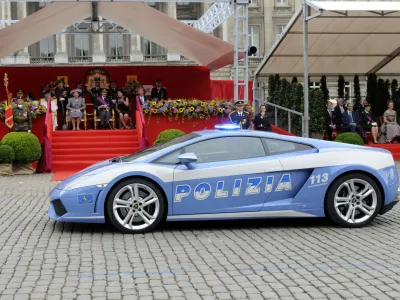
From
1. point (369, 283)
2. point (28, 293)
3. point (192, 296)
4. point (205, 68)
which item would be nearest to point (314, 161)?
point (369, 283)

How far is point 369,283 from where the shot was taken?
6.34m

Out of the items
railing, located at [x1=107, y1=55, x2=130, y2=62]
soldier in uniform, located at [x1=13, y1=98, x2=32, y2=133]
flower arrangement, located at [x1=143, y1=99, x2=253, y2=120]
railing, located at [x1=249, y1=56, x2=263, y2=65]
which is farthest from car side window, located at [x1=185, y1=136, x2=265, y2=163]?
railing, located at [x1=107, y1=55, x2=130, y2=62]

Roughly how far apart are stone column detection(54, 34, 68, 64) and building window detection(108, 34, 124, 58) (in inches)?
178

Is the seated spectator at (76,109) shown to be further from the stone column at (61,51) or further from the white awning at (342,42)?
the stone column at (61,51)

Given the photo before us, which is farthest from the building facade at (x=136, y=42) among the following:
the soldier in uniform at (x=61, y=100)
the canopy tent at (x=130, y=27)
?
the soldier in uniform at (x=61, y=100)

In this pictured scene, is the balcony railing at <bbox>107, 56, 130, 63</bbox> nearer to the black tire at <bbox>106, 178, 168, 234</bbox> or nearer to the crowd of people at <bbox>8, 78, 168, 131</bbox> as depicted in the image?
the crowd of people at <bbox>8, 78, 168, 131</bbox>

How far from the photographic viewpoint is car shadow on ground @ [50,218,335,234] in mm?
9398

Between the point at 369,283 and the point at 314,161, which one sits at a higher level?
the point at 314,161

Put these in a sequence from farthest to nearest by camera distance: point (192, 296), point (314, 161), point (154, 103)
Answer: point (154, 103) < point (314, 161) < point (192, 296)

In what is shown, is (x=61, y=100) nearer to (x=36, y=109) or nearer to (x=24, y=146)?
(x=36, y=109)

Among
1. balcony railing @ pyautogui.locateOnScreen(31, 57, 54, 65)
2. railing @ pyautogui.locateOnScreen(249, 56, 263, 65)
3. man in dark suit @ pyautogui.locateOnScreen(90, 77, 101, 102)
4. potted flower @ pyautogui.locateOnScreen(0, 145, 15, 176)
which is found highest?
balcony railing @ pyautogui.locateOnScreen(31, 57, 54, 65)

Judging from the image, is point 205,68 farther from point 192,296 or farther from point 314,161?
point 192,296

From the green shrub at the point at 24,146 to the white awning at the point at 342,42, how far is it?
824 centimetres

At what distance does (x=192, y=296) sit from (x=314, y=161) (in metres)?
3.79
